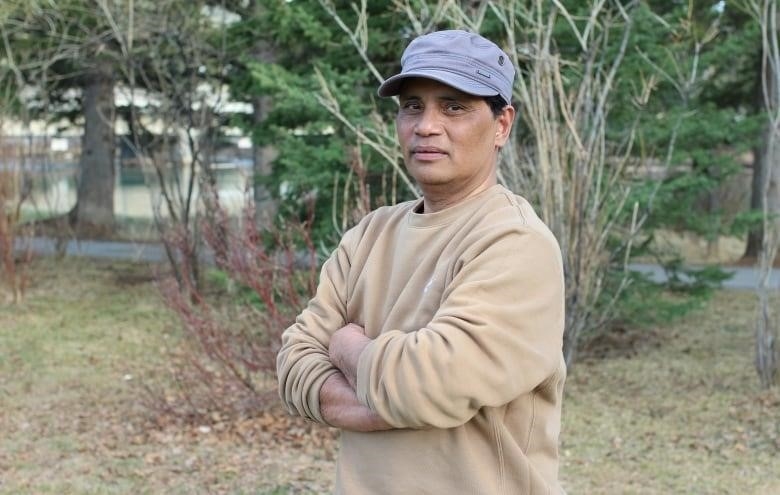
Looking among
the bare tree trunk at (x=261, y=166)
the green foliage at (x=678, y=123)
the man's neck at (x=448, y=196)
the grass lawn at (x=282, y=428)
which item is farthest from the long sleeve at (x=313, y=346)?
the bare tree trunk at (x=261, y=166)

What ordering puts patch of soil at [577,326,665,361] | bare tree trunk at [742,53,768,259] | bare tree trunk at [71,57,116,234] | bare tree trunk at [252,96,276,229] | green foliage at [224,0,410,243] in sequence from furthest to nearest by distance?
bare tree trunk at [71,57,116,234] → bare tree trunk at [742,53,768,259] → bare tree trunk at [252,96,276,229] → patch of soil at [577,326,665,361] → green foliage at [224,0,410,243]

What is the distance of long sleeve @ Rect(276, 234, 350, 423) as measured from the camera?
2.02 meters

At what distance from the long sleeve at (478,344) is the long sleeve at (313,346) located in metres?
0.24

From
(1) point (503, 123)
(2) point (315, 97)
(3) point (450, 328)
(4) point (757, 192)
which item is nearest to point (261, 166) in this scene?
(2) point (315, 97)

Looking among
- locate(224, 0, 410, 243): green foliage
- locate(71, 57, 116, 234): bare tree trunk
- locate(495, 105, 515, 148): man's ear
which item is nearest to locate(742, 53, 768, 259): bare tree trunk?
locate(224, 0, 410, 243): green foliage

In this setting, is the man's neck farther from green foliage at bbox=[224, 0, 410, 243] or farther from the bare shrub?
green foliage at bbox=[224, 0, 410, 243]

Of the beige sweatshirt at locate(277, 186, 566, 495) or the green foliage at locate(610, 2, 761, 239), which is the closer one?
the beige sweatshirt at locate(277, 186, 566, 495)

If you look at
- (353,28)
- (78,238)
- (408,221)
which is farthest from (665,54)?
(78,238)

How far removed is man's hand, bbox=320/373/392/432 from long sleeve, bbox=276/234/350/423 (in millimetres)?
21

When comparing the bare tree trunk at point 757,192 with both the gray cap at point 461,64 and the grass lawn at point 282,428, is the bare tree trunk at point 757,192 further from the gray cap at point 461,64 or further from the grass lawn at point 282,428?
the gray cap at point 461,64

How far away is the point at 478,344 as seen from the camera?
170cm

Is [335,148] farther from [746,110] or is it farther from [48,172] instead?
[746,110]

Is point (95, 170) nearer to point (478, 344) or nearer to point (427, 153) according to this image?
point (427, 153)

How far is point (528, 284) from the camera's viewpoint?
175 cm
